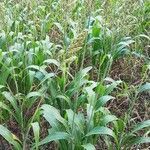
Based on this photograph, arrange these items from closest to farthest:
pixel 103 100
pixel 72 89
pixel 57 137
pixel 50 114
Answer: pixel 57 137
pixel 50 114
pixel 103 100
pixel 72 89

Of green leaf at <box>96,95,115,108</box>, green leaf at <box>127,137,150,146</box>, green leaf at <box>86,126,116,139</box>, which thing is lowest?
green leaf at <box>127,137,150,146</box>

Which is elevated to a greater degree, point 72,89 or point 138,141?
point 72,89

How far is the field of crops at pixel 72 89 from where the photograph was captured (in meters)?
2.56

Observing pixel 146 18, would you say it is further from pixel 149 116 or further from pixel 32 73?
pixel 32 73

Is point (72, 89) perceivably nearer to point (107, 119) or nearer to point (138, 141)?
point (107, 119)

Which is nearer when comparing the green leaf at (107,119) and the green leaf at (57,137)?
the green leaf at (57,137)

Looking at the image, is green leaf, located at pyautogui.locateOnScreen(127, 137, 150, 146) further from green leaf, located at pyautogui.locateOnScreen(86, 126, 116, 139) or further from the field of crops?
green leaf, located at pyautogui.locateOnScreen(86, 126, 116, 139)

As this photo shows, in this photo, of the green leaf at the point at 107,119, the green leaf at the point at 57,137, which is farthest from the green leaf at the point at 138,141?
the green leaf at the point at 57,137

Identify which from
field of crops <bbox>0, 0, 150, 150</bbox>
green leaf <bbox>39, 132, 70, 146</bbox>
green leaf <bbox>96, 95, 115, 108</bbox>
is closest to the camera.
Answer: green leaf <bbox>39, 132, 70, 146</bbox>

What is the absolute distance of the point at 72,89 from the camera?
3074 millimetres

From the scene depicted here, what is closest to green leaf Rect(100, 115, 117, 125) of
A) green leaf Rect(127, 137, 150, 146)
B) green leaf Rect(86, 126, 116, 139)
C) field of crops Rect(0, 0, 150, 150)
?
field of crops Rect(0, 0, 150, 150)

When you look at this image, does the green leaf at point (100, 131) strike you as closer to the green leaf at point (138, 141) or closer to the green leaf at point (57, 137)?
the green leaf at point (57, 137)

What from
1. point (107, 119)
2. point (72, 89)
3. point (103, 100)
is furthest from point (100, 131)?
point (72, 89)

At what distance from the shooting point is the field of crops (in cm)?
256
